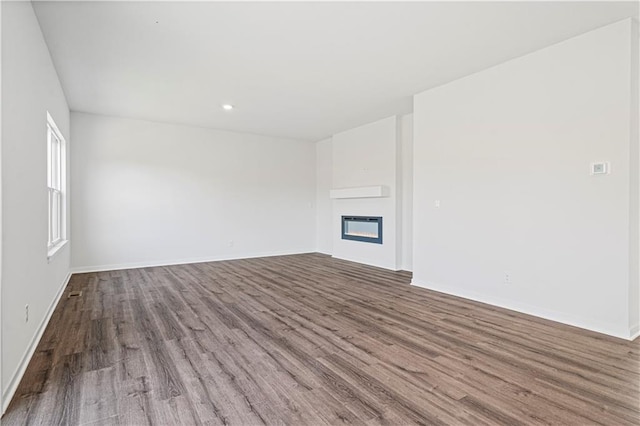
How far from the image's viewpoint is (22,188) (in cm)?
227

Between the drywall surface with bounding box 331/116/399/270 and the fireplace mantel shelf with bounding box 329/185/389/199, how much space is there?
13 cm

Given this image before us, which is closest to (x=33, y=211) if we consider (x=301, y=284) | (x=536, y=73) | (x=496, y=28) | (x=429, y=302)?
(x=301, y=284)

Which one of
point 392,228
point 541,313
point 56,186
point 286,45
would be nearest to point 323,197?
point 392,228

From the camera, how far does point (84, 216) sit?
18.2 feet

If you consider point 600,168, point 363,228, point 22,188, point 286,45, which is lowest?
point 363,228

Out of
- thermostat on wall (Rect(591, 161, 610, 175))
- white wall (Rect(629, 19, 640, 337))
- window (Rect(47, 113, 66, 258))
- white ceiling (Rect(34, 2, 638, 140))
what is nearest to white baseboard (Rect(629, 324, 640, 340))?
white wall (Rect(629, 19, 640, 337))

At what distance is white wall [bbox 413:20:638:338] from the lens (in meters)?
2.86

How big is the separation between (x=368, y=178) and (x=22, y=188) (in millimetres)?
5146

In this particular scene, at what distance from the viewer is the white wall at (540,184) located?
286cm

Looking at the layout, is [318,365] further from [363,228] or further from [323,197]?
[323,197]

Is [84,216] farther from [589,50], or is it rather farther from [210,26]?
[589,50]

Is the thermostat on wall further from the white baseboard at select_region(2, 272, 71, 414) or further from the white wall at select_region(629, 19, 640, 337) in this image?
the white baseboard at select_region(2, 272, 71, 414)

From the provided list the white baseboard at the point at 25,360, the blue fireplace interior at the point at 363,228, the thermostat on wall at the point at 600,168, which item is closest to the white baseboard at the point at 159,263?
the blue fireplace interior at the point at 363,228

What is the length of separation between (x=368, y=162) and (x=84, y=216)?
5119mm
